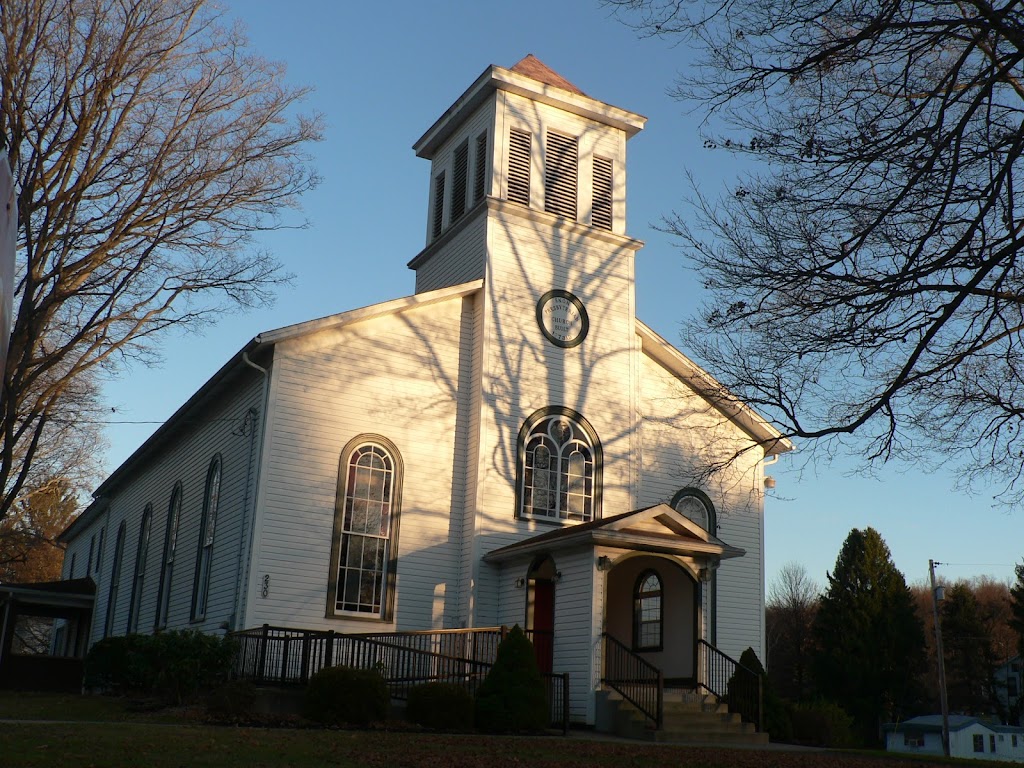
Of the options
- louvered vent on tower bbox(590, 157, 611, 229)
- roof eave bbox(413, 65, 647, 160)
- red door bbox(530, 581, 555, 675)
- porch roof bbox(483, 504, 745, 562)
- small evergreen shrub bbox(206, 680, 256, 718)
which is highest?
roof eave bbox(413, 65, 647, 160)

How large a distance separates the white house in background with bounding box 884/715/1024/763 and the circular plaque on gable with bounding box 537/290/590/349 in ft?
115

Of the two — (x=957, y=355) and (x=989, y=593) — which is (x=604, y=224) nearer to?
(x=957, y=355)

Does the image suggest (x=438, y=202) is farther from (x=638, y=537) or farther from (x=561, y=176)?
(x=638, y=537)

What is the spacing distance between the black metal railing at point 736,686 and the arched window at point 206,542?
31.7 ft

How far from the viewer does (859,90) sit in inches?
378

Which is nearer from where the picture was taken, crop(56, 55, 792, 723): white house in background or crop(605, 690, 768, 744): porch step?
crop(605, 690, 768, 744): porch step

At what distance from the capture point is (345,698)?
14406mm

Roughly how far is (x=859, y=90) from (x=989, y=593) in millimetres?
80762

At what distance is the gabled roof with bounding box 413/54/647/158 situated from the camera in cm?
2303

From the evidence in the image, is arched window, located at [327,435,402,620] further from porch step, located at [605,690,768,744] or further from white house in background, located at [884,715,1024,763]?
white house in background, located at [884,715,1024,763]

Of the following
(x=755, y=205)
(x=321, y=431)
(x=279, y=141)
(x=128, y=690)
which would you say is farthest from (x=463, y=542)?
(x=755, y=205)

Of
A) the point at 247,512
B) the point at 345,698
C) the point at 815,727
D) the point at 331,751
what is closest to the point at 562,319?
the point at 247,512

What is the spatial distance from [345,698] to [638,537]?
5937 millimetres

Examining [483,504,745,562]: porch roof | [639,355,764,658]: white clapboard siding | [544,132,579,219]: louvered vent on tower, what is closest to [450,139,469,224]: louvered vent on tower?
[544,132,579,219]: louvered vent on tower
